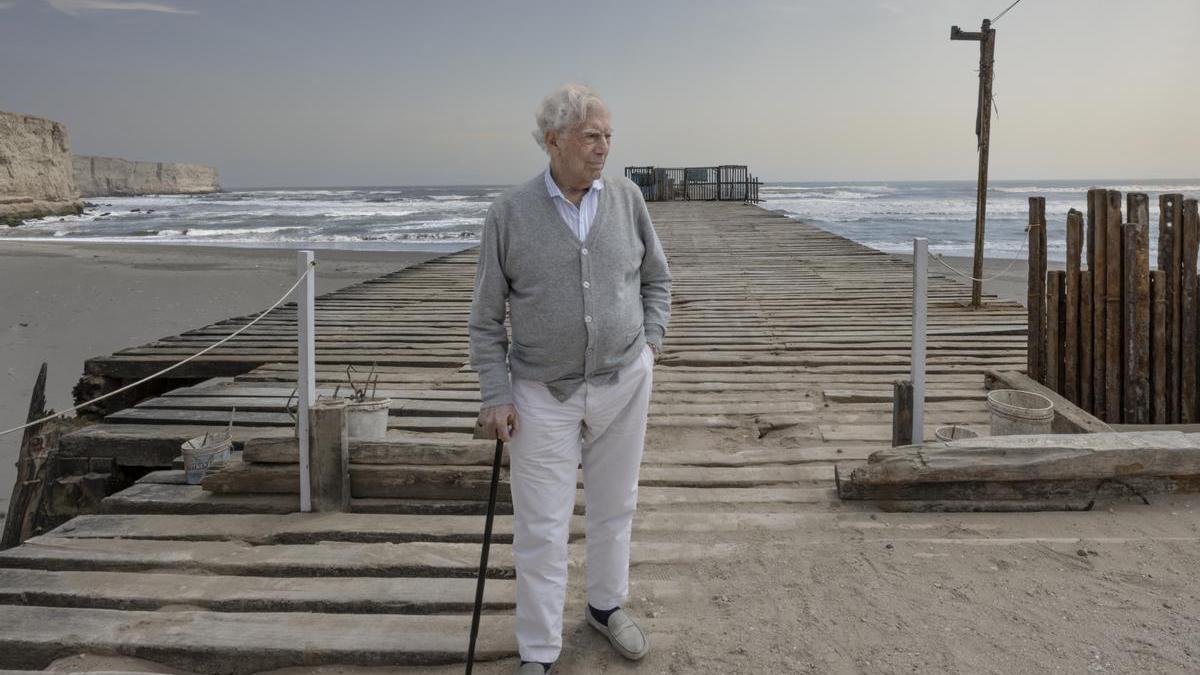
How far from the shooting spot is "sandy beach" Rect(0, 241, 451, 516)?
7926mm

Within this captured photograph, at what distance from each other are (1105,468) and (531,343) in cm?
230

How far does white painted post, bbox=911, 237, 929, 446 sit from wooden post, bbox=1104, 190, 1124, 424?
159 cm

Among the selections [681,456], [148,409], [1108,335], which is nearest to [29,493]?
[148,409]

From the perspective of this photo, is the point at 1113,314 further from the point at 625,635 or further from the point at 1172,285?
the point at 625,635

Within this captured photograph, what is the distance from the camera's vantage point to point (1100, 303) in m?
4.17

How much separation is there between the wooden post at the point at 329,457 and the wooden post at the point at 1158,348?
3943 mm

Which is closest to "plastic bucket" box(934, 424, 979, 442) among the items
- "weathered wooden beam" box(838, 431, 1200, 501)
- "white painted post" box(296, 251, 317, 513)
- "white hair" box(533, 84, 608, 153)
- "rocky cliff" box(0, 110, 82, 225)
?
"weathered wooden beam" box(838, 431, 1200, 501)

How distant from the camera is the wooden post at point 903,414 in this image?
3.30 m

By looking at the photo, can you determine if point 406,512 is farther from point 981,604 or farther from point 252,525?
point 981,604

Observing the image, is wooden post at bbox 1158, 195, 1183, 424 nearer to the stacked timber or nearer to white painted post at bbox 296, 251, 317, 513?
the stacked timber

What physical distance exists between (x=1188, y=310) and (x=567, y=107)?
3832 millimetres

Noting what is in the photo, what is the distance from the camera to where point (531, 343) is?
2.05 metres

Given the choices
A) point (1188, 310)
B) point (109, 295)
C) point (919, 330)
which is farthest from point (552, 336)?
point (109, 295)

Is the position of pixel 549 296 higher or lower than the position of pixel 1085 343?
higher
